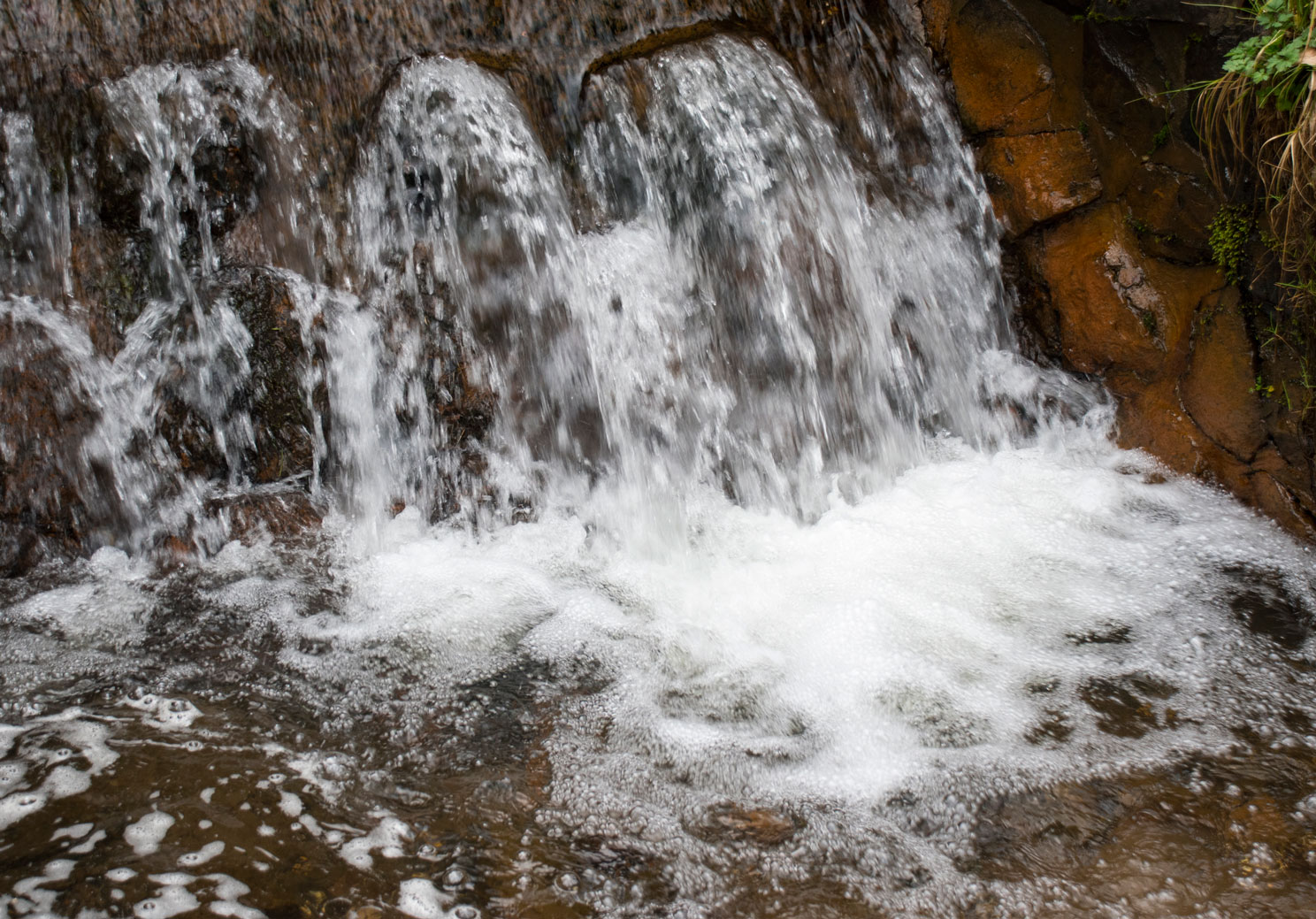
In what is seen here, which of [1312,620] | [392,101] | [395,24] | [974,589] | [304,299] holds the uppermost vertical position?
[395,24]

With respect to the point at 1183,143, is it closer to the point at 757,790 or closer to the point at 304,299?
the point at 757,790

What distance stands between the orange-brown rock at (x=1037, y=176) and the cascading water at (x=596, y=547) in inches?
5.1

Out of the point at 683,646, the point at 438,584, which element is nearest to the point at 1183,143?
the point at 683,646

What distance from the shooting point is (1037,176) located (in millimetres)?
4094

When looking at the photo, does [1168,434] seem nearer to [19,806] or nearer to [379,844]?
[379,844]

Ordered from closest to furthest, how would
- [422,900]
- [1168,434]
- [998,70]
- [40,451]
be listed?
[422,900] → [40,451] → [1168,434] → [998,70]

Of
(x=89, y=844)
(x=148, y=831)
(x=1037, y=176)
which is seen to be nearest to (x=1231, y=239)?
(x=1037, y=176)

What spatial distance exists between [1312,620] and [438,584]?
10.3 ft

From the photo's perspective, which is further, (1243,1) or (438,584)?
(1243,1)

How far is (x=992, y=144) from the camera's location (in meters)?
4.22

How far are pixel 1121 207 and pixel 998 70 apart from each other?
0.89 metres

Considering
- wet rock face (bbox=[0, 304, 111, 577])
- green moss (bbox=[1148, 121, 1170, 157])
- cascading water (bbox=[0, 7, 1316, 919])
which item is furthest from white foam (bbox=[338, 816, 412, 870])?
green moss (bbox=[1148, 121, 1170, 157])

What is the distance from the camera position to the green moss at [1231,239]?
12.0 feet

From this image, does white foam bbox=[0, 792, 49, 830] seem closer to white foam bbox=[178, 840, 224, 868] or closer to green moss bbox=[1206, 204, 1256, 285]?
white foam bbox=[178, 840, 224, 868]
